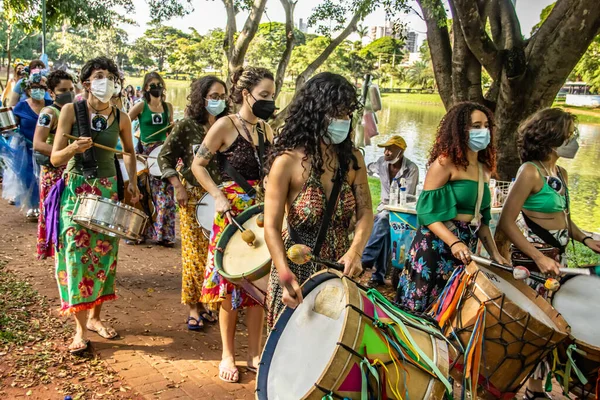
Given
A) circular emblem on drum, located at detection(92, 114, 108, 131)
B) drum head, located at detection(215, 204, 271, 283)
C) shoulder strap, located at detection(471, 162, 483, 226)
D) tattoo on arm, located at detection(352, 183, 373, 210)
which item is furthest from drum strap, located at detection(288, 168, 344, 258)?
circular emblem on drum, located at detection(92, 114, 108, 131)

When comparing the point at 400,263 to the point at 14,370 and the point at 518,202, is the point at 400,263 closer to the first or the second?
the point at 518,202

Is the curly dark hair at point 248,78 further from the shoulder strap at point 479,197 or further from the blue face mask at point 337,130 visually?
the shoulder strap at point 479,197

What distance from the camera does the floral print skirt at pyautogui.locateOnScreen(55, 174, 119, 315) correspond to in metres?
4.45

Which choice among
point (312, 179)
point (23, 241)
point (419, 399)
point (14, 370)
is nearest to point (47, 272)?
point (23, 241)

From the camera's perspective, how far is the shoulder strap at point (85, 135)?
448 cm

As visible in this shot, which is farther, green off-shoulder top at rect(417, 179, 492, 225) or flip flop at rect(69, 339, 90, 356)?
flip flop at rect(69, 339, 90, 356)

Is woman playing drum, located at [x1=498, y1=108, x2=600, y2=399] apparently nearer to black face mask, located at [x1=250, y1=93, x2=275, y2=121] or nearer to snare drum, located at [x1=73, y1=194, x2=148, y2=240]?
black face mask, located at [x1=250, y1=93, x2=275, y2=121]

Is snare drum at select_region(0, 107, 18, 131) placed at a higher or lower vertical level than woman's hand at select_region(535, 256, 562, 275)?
higher

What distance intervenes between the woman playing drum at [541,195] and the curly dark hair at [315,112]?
1.57 m

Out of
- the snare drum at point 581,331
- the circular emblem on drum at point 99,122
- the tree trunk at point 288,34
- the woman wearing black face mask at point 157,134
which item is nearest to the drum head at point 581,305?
the snare drum at point 581,331

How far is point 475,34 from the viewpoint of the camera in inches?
264

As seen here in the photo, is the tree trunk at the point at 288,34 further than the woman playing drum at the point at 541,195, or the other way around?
the tree trunk at the point at 288,34

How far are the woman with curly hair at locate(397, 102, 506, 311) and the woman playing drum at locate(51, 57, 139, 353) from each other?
232 centimetres

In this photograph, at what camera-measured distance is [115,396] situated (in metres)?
3.82
